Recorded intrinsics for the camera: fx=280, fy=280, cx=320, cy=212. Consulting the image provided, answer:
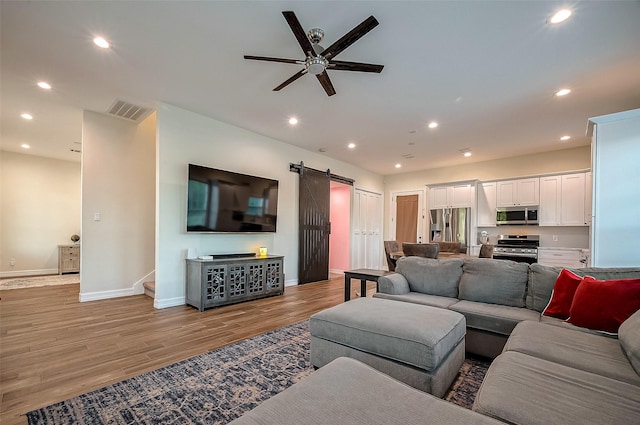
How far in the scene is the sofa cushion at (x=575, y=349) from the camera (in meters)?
1.36

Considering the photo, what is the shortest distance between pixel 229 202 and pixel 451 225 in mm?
5170

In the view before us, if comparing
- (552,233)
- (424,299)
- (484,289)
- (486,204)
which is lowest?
(424,299)

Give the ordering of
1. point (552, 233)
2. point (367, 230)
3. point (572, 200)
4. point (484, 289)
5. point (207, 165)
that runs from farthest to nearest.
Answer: point (367, 230), point (552, 233), point (572, 200), point (207, 165), point (484, 289)

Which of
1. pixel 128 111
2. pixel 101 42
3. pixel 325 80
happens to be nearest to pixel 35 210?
pixel 128 111

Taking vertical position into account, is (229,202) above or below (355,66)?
below

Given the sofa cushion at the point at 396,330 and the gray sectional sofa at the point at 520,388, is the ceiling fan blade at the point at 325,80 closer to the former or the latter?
the sofa cushion at the point at 396,330

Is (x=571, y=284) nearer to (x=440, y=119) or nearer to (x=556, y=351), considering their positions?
(x=556, y=351)

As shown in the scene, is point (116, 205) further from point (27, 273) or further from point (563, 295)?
point (563, 295)

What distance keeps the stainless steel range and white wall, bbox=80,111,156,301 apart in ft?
23.1

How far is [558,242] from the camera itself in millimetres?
5852

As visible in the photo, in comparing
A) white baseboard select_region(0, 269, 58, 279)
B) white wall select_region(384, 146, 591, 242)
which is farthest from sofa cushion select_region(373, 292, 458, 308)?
white baseboard select_region(0, 269, 58, 279)

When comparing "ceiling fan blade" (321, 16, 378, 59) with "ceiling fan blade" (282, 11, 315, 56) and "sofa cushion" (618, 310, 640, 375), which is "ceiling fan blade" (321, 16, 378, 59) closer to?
"ceiling fan blade" (282, 11, 315, 56)

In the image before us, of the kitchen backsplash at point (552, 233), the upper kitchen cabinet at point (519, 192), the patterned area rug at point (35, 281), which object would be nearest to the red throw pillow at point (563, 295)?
the upper kitchen cabinet at point (519, 192)

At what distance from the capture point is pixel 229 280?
4.05m
